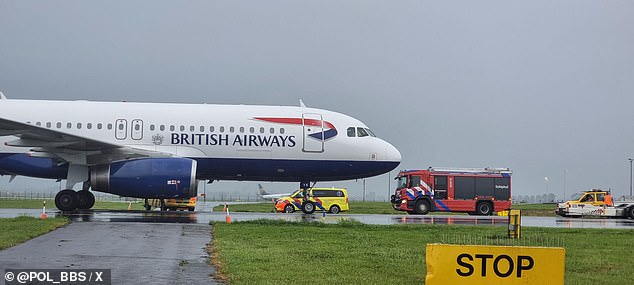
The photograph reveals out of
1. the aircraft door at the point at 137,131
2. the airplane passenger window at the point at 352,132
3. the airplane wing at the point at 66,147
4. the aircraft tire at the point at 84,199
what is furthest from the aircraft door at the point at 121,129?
the airplane passenger window at the point at 352,132

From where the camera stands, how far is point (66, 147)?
26000 mm

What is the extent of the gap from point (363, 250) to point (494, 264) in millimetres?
Result: 7827

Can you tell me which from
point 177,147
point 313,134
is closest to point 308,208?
point 313,134

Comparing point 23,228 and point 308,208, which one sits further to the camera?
point 308,208

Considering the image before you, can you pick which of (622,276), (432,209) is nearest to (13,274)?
(622,276)

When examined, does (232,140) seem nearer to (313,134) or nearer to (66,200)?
(313,134)

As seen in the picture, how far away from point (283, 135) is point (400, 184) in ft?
55.8

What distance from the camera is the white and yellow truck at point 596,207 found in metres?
43.1

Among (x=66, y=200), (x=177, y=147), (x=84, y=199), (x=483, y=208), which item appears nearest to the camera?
(x=66, y=200)

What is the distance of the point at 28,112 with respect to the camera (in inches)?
1096

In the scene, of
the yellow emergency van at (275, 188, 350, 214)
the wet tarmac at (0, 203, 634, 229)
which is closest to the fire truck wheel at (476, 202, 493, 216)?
the yellow emergency van at (275, 188, 350, 214)

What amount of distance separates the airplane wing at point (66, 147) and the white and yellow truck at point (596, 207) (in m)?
26.3

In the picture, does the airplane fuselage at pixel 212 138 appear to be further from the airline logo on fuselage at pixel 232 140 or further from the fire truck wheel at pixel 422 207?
the fire truck wheel at pixel 422 207

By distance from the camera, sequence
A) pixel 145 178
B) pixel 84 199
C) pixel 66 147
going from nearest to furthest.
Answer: pixel 145 178, pixel 66 147, pixel 84 199
